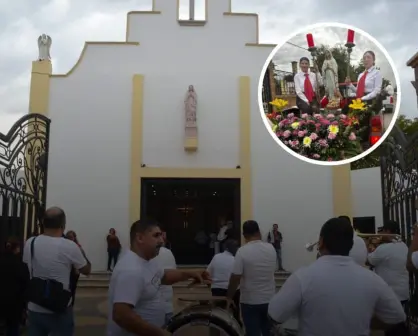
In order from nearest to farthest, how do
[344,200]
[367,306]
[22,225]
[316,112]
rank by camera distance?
[367,306] → [316,112] → [22,225] → [344,200]

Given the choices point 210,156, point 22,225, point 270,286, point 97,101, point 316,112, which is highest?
point 97,101

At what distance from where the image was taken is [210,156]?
16641 mm

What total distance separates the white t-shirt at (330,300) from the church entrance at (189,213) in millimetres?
16809

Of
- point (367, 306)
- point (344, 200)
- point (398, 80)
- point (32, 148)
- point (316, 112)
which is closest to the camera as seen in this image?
point (367, 306)

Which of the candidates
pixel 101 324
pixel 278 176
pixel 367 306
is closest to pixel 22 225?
pixel 101 324

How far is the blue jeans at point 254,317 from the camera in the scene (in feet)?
18.1

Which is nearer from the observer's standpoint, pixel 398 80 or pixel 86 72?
pixel 398 80

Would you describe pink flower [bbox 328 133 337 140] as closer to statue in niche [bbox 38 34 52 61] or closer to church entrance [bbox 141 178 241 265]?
statue in niche [bbox 38 34 52 61]

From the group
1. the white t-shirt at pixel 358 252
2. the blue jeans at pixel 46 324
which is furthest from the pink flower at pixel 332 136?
the blue jeans at pixel 46 324

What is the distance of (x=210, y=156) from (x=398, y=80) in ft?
39.2

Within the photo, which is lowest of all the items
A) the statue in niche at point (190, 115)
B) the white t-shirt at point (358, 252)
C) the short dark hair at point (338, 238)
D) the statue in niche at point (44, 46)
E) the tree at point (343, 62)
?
the white t-shirt at point (358, 252)

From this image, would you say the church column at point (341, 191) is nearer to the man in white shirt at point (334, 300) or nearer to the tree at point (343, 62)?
the tree at point (343, 62)

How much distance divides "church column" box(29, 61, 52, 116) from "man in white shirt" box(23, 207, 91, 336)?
12.4 m

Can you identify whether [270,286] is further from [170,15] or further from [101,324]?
[170,15]
